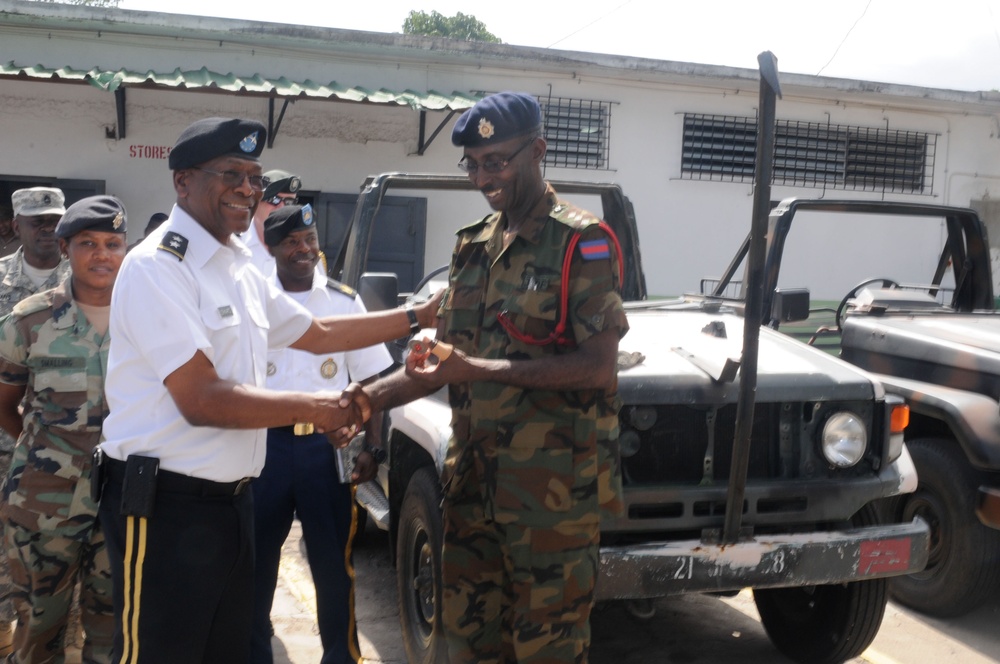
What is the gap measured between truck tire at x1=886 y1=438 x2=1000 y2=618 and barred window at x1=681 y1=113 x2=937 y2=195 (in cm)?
693

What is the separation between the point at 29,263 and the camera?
14.5 ft

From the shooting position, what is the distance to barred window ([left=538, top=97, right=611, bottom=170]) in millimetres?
10570

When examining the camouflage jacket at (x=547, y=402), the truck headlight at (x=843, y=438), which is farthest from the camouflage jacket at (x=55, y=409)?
the truck headlight at (x=843, y=438)

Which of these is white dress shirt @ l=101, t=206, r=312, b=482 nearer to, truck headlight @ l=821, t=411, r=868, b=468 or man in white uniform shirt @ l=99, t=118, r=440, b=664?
man in white uniform shirt @ l=99, t=118, r=440, b=664

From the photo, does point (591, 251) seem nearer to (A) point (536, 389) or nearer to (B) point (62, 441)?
(A) point (536, 389)

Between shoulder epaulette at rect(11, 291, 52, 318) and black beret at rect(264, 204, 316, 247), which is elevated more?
black beret at rect(264, 204, 316, 247)

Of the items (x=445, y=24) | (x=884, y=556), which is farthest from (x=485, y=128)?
(x=445, y=24)

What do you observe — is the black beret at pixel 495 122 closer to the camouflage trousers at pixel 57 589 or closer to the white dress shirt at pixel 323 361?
the white dress shirt at pixel 323 361

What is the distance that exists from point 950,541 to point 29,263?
442 centimetres

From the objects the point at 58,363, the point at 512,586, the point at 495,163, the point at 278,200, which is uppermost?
the point at 495,163

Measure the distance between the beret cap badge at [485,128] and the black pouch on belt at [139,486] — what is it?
115 centimetres

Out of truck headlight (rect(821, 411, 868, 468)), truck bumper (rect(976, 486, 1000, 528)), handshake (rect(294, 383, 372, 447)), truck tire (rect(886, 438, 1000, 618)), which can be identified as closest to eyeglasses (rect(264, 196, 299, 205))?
handshake (rect(294, 383, 372, 447))

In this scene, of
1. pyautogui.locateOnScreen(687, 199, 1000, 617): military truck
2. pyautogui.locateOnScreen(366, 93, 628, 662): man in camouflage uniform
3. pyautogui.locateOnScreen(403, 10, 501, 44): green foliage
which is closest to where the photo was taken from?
pyautogui.locateOnScreen(366, 93, 628, 662): man in camouflage uniform

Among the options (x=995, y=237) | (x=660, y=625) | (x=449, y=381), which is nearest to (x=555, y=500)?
(x=449, y=381)
